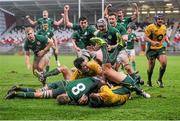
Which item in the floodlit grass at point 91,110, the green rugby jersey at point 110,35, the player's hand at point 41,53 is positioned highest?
the green rugby jersey at point 110,35

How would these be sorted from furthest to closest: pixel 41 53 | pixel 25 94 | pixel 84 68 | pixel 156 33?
pixel 156 33 < pixel 41 53 < pixel 25 94 < pixel 84 68

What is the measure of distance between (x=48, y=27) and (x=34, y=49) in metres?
6.71

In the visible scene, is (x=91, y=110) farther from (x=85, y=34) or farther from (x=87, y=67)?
(x=85, y=34)

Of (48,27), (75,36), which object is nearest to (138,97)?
(75,36)

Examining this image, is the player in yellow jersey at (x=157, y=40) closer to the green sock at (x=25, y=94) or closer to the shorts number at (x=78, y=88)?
the green sock at (x=25, y=94)

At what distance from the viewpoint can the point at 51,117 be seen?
8.49 metres

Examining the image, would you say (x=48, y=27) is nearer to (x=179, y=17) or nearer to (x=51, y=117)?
(x=51, y=117)

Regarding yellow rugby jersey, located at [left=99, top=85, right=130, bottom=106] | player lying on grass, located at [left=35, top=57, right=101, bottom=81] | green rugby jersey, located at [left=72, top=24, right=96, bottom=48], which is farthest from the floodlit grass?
green rugby jersey, located at [left=72, top=24, right=96, bottom=48]

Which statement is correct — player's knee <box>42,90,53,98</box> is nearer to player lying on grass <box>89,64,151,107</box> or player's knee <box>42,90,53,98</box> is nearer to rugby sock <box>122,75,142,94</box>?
player lying on grass <box>89,64,151,107</box>

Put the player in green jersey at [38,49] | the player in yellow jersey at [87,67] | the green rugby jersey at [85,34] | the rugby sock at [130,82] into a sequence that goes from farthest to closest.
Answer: the green rugby jersey at [85,34] < the player in green jersey at [38,49] < the rugby sock at [130,82] < the player in yellow jersey at [87,67]

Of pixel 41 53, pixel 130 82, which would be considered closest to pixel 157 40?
pixel 41 53

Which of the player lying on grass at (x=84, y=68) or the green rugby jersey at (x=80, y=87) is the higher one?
the player lying on grass at (x=84, y=68)

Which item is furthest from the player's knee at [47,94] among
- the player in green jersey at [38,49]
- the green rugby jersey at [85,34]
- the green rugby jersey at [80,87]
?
→ the green rugby jersey at [85,34]

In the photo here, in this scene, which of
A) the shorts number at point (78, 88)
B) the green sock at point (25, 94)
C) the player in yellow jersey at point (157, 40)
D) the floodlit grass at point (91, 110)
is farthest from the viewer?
the player in yellow jersey at point (157, 40)
